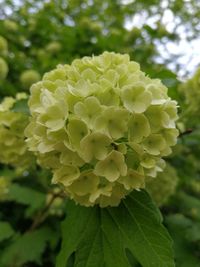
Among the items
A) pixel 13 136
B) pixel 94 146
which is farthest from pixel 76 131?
pixel 13 136

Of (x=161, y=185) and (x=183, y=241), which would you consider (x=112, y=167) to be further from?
(x=183, y=241)

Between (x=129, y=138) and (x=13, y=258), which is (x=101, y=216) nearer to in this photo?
(x=129, y=138)

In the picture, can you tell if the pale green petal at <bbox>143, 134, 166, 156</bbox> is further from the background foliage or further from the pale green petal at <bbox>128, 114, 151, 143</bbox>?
the background foliage

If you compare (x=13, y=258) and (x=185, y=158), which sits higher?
(x=185, y=158)

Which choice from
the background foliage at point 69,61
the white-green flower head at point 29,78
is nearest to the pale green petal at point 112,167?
the background foliage at point 69,61

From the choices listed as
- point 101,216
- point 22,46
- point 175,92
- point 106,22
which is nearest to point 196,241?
point 175,92

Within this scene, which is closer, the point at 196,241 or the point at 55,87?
the point at 55,87
